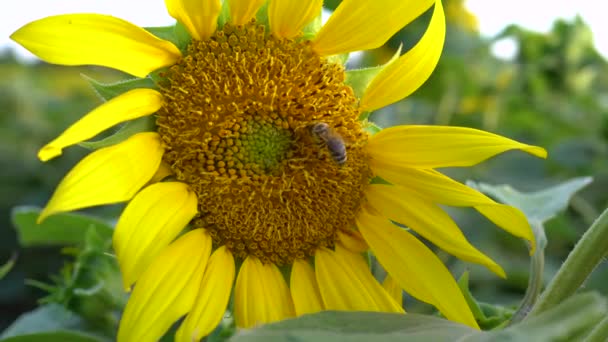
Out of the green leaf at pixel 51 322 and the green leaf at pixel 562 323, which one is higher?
the green leaf at pixel 562 323

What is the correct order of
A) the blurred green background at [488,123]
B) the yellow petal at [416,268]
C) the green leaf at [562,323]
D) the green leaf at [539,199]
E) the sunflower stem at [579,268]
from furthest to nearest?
the blurred green background at [488,123] → the green leaf at [539,199] → the yellow petal at [416,268] → the sunflower stem at [579,268] → the green leaf at [562,323]

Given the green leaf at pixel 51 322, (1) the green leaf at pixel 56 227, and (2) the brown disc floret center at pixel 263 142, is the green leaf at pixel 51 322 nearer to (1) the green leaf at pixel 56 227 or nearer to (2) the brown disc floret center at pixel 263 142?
(1) the green leaf at pixel 56 227

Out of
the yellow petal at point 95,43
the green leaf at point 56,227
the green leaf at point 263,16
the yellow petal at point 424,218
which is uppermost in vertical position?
the green leaf at point 263,16

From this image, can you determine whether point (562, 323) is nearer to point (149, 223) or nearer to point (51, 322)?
point (149, 223)

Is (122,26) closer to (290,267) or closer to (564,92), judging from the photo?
(290,267)

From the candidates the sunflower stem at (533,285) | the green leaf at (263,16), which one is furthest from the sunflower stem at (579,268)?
the green leaf at (263,16)

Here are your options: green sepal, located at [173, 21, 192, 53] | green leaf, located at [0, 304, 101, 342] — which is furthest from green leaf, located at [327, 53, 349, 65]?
green leaf, located at [0, 304, 101, 342]

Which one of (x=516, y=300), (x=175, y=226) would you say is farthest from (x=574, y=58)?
(x=175, y=226)
